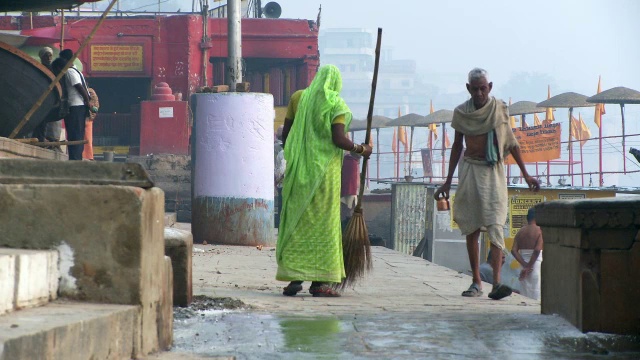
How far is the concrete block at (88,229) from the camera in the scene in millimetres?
3953

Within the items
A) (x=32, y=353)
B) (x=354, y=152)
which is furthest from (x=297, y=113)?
(x=32, y=353)

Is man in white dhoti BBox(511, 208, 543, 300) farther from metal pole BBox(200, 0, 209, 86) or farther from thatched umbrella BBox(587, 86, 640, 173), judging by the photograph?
thatched umbrella BBox(587, 86, 640, 173)

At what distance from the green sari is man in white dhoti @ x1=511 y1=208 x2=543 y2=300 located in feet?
19.2

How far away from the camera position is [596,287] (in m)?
5.18

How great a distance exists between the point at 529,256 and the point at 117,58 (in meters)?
15.6

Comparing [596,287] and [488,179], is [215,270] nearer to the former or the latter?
[488,179]

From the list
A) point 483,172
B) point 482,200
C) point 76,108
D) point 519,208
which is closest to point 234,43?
point 76,108

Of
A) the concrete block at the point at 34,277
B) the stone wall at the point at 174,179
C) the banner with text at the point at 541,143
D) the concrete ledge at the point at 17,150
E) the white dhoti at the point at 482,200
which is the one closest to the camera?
the concrete block at the point at 34,277

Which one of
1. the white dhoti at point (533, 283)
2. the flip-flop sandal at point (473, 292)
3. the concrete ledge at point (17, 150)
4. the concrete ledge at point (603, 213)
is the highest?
the concrete ledge at point (17, 150)

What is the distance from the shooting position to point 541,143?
93.0ft

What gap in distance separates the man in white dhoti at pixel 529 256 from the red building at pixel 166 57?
13776mm

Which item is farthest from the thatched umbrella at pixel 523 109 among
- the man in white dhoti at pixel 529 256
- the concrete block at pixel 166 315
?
the concrete block at pixel 166 315

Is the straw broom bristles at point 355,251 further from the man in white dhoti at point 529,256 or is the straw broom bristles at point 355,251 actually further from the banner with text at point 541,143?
the banner with text at point 541,143

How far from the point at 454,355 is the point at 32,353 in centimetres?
217
